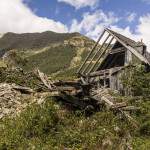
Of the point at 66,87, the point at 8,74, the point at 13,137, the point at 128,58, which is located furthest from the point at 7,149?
the point at 128,58

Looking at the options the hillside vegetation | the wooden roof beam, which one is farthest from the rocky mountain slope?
the hillside vegetation

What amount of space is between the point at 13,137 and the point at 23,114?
67.9 inches

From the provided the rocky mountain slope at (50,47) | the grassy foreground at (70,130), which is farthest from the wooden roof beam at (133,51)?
the rocky mountain slope at (50,47)

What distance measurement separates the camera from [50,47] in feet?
438

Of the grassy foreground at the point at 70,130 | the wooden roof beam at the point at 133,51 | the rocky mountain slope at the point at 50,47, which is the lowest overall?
the grassy foreground at the point at 70,130

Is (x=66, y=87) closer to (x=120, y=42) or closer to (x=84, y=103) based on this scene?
(x=84, y=103)

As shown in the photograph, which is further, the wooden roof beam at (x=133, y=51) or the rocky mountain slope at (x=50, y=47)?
the rocky mountain slope at (x=50, y=47)

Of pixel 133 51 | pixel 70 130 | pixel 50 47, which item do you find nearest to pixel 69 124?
pixel 70 130

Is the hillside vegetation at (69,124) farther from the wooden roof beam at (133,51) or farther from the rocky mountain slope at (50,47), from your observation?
the rocky mountain slope at (50,47)

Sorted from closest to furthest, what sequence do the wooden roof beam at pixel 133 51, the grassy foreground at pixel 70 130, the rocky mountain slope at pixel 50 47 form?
the grassy foreground at pixel 70 130 < the wooden roof beam at pixel 133 51 < the rocky mountain slope at pixel 50 47

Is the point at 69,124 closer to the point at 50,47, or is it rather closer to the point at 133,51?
the point at 133,51

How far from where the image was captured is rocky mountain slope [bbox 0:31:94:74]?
10662 centimetres

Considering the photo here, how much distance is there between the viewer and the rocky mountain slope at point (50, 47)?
350 feet

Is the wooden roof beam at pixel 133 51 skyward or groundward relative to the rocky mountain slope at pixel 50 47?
groundward
